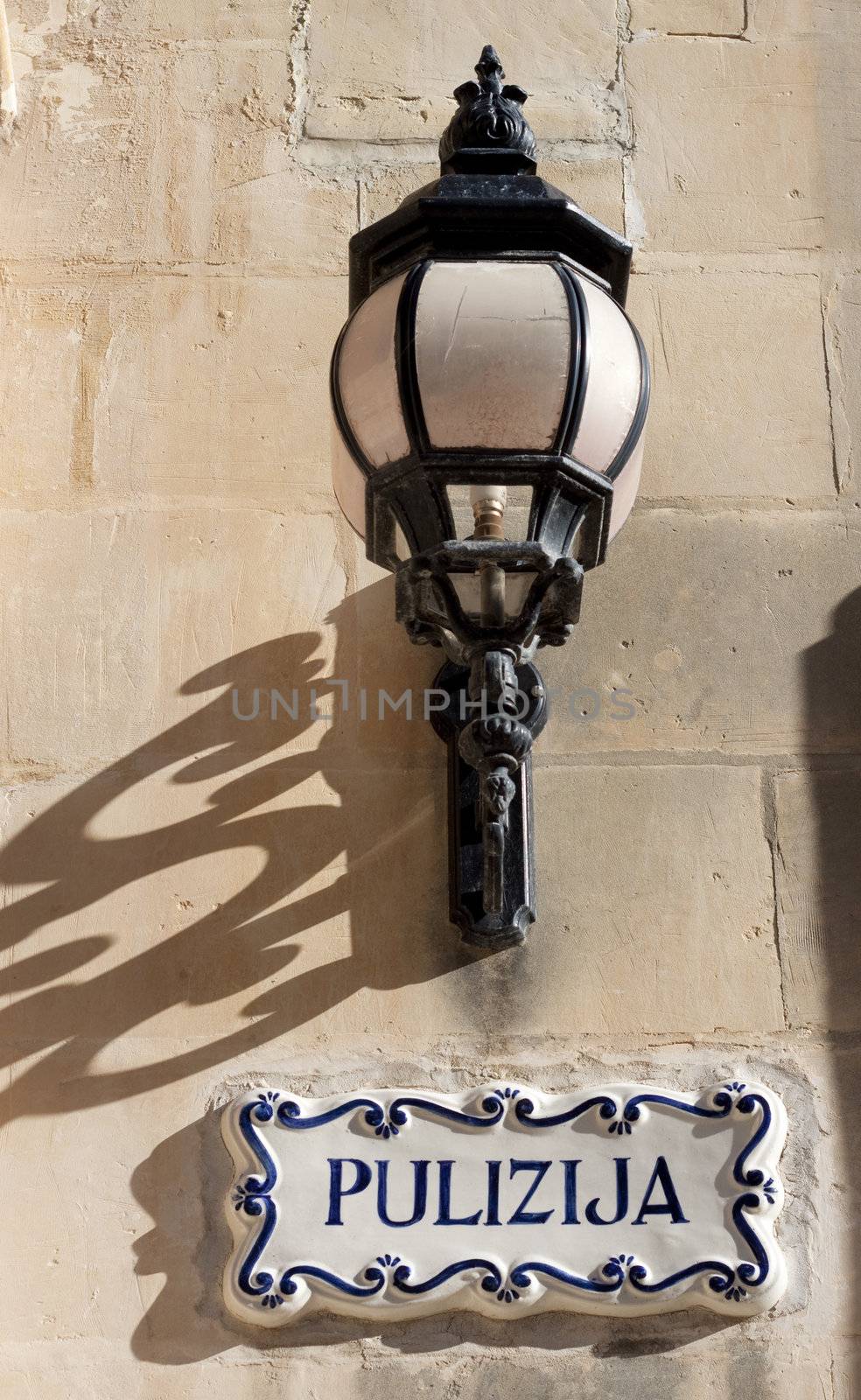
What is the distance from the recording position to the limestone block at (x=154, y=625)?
2594mm

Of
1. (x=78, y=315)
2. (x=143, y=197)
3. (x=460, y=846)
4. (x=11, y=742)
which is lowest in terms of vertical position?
(x=460, y=846)

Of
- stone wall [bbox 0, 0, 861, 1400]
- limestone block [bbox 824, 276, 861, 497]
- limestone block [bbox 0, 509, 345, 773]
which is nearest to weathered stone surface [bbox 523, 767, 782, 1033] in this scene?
stone wall [bbox 0, 0, 861, 1400]

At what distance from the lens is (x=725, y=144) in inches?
120

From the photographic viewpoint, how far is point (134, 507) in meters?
2.74

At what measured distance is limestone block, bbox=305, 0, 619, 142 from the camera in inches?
120

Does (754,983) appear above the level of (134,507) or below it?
below

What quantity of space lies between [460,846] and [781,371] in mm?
1075

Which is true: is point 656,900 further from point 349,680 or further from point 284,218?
point 284,218

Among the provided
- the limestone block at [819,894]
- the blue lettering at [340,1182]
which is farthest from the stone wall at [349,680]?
the blue lettering at [340,1182]

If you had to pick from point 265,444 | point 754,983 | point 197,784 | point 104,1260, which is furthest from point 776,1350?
point 265,444

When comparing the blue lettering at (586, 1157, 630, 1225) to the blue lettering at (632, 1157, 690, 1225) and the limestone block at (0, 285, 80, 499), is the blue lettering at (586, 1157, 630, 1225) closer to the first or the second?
the blue lettering at (632, 1157, 690, 1225)

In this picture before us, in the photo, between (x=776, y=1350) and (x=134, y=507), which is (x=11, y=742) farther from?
(x=776, y=1350)

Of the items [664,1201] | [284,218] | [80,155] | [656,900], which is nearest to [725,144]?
[284,218]

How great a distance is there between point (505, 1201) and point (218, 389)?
1441mm
